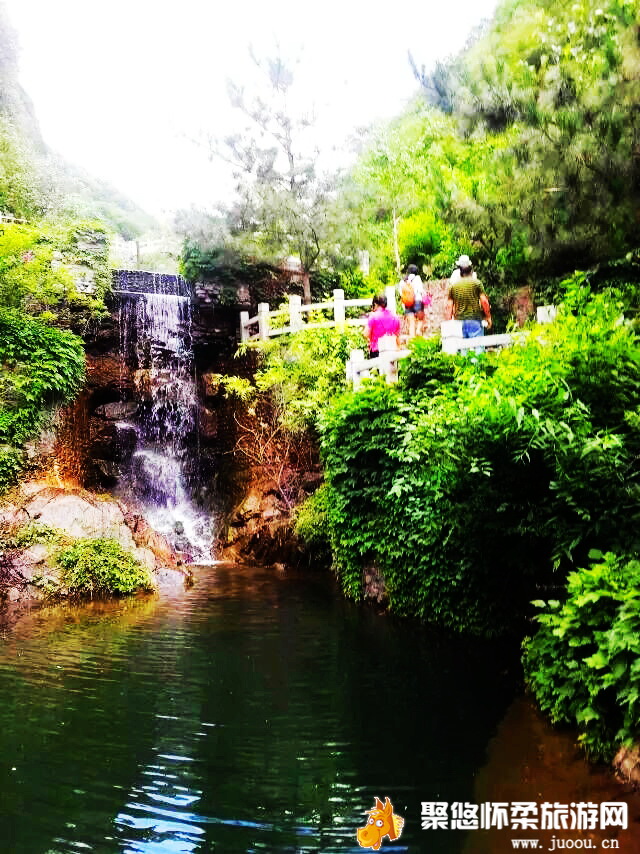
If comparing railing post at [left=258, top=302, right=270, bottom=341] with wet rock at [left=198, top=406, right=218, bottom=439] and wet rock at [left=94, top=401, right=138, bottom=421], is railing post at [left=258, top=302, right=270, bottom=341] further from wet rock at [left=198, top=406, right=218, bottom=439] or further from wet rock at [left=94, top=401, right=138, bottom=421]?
wet rock at [left=94, top=401, right=138, bottom=421]

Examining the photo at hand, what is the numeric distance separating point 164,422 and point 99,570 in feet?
20.5

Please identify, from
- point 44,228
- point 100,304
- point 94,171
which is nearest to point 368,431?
point 100,304

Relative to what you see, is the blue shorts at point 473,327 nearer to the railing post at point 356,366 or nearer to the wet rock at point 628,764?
the railing post at point 356,366

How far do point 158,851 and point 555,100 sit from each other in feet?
29.1

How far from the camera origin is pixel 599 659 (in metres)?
4.34

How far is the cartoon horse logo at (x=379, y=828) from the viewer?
154 inches

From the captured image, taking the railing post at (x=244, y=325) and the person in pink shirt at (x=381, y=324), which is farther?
the railing post at (x=244, y=325)

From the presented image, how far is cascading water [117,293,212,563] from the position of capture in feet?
51.1

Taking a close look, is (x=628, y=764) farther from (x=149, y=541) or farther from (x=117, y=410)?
(x=117, y=410)

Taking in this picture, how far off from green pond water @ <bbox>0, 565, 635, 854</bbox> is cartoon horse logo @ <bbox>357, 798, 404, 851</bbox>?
51 mm

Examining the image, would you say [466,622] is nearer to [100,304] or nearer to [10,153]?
[100,304]

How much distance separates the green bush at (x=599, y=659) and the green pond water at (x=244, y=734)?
13.0 inches

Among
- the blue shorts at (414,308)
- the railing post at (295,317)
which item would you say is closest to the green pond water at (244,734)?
the blue shorts at (414,308)

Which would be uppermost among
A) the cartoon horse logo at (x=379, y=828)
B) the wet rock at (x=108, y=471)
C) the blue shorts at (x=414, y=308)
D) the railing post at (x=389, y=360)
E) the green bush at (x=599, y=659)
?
the blue shorts at (x=414, y=308)
